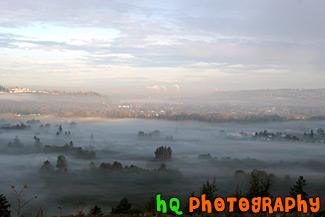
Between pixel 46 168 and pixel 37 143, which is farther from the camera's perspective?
pixel 37 143

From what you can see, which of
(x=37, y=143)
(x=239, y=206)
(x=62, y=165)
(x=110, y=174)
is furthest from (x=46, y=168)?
(x=239, y=206)

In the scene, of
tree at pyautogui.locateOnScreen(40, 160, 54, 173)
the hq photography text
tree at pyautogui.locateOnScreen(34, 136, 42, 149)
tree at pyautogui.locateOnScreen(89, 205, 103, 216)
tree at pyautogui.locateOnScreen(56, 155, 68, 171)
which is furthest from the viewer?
tree at pyautogui.locateOnScreen(34, 136, 42, 149)

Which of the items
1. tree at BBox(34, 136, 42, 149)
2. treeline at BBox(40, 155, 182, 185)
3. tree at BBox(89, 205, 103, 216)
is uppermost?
tree at BBox(89, 205, 103, 216)

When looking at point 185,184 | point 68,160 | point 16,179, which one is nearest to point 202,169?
point 185,184

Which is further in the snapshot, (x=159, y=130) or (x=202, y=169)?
(x=159, y=130)

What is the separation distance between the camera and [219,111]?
189500 mm

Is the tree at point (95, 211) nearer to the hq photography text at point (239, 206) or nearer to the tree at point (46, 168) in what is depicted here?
the hq photography text at point (239, 206)

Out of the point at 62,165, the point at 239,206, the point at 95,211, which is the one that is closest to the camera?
the point at 239,206

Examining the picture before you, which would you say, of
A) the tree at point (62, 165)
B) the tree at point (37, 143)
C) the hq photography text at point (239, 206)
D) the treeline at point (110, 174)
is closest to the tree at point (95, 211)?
the hq photography text at point (239, 206)

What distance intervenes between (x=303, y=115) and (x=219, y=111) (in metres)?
42.5

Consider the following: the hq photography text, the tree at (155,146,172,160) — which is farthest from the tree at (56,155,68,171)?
the hq photography text

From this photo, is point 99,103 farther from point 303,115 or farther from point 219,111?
point 303,115

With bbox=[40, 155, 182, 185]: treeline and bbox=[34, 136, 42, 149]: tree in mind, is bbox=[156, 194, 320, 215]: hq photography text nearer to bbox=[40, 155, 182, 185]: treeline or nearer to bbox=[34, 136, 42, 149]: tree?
bbox=[40, 155, 182, 185]: treeline

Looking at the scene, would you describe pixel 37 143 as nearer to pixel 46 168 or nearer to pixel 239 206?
pixel 46 168
